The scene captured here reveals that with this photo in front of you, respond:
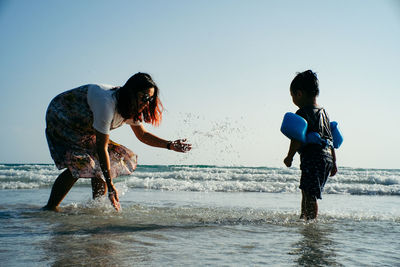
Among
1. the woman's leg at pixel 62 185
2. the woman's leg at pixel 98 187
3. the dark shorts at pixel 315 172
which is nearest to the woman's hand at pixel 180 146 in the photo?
the woman's leg at pixel 98 187

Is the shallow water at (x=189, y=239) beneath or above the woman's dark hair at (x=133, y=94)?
beneath

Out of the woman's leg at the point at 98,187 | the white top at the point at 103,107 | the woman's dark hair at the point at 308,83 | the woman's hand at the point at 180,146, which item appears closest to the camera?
the white top at the point at 103,107

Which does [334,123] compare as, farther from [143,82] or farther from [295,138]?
[143,82]

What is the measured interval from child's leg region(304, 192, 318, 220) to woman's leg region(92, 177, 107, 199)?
2.34m

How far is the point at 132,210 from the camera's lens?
4562mm

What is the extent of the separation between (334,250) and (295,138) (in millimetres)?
1303

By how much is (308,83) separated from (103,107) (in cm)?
215

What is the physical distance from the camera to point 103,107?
3279mm

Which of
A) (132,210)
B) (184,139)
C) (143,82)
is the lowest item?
(132,210)

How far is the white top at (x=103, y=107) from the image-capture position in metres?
3.27

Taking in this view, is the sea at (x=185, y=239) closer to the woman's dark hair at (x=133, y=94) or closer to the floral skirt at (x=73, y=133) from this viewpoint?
the floral skirt at (x=73, y=133)

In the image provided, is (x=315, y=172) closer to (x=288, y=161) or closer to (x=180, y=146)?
(x=288, y=161)

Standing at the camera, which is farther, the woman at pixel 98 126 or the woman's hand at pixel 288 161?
the woman's hand at pixel 288 161

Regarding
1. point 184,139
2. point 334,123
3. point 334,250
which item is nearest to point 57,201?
point 184,139
